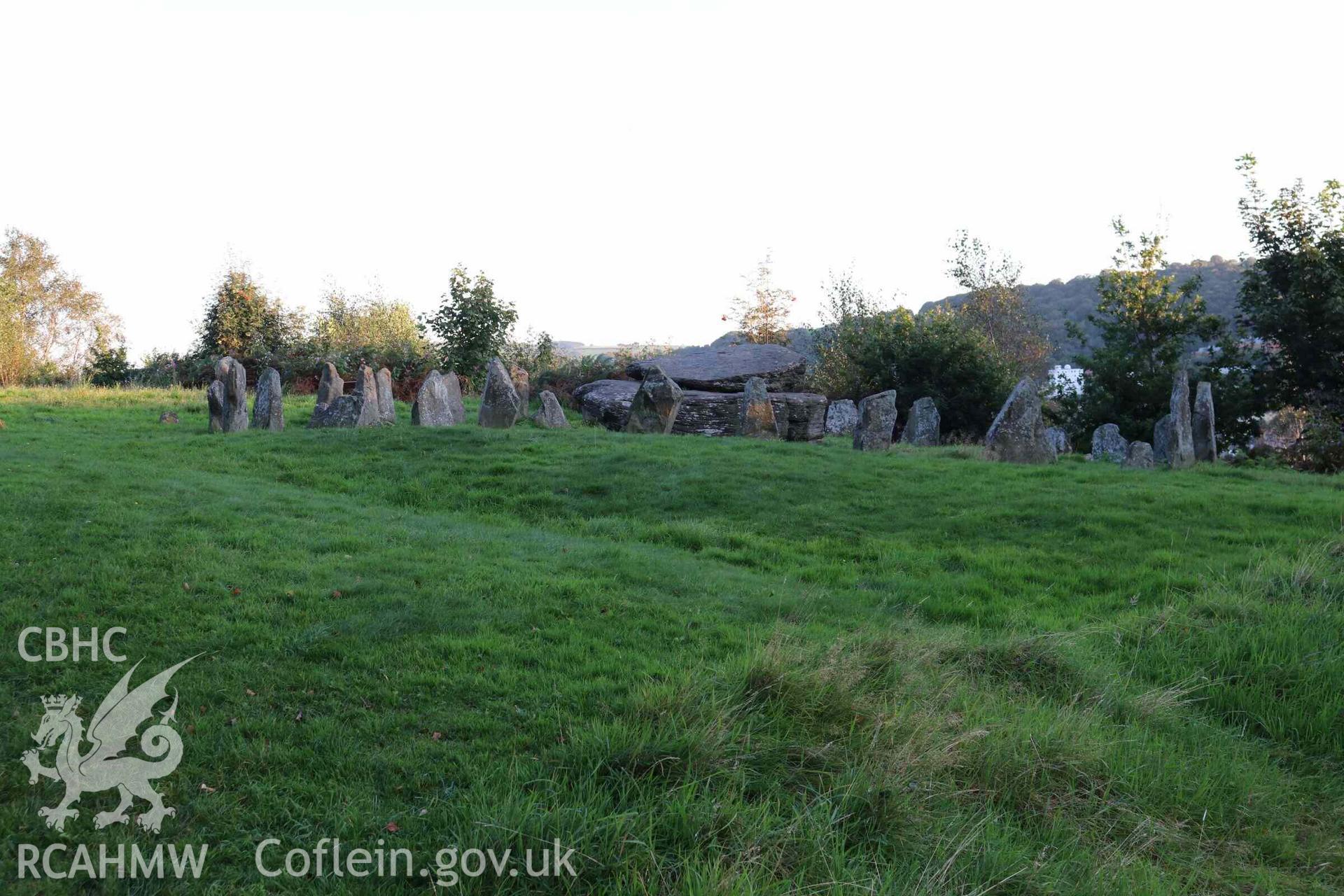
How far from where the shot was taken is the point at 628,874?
3799 mm

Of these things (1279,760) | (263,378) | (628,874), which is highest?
(263,378)

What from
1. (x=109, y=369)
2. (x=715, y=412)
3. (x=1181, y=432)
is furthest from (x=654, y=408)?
(x=109, y=369)

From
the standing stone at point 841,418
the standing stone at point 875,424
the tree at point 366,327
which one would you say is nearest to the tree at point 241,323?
the tree at point 366,327

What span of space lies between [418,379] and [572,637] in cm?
2518

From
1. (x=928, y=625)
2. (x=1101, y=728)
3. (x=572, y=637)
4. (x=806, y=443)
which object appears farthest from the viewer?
(x=806, y=443)

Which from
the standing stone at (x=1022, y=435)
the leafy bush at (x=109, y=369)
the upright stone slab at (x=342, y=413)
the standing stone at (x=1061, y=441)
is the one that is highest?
the leafy bush at (x=109, y=369)

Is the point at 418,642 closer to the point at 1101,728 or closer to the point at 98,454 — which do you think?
the point at 1101,728

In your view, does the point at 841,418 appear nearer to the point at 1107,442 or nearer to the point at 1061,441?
the point at 1061,441

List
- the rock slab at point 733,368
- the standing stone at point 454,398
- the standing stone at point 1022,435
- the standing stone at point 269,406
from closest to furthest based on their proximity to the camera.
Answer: the standing stone at point 1022,435 < the standing stone at point 269,406 < the standing stone at point 454,398 < the rock slab at point 733,368

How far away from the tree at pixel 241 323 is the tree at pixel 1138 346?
26887mm

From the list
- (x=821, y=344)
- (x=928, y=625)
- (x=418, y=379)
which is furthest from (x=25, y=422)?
(x=821, y=344)

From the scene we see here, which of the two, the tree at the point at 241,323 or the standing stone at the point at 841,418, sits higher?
the tree at the point at 241,323

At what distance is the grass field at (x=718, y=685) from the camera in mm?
4074

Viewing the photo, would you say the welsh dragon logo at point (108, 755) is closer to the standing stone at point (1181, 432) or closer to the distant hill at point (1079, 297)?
the standing stone at point (1181, 432)
